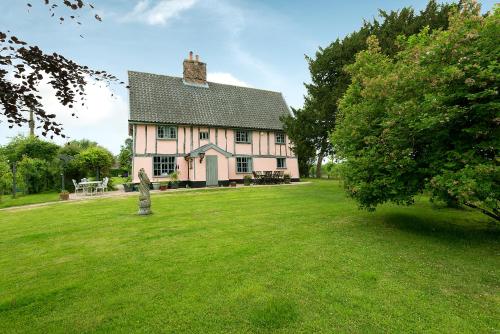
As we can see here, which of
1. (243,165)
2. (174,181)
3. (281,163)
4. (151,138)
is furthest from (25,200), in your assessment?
(281,163)

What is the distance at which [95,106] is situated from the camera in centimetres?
344

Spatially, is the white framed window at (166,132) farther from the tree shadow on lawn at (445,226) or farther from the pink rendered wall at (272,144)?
the tree shadow on lawn at (445,226)

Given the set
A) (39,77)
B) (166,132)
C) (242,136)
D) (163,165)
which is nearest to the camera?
(39,77)

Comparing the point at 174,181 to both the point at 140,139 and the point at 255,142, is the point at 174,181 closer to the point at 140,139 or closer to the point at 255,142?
the point at 140,139

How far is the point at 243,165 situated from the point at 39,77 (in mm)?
22678

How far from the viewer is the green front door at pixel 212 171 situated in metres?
23.2

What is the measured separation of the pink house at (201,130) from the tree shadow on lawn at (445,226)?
16.0m

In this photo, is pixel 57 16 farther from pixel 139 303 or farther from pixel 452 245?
pixel 452 245

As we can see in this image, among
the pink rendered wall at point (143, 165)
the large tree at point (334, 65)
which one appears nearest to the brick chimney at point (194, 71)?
the pink rendered wall at point (143, 165)

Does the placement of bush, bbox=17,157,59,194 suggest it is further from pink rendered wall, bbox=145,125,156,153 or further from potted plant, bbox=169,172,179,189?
potted plant, bbox=169,172,179,189

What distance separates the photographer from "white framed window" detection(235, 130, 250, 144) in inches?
1012

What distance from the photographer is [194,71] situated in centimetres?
2700

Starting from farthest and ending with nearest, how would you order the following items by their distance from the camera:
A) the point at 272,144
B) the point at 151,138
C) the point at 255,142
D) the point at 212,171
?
the point at 272,144
the point at 255,142
the point at 212,171
the point at 151,138

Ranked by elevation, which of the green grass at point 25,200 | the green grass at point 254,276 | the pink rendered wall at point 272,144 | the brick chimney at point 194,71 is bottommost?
the green grass at point 254,276
